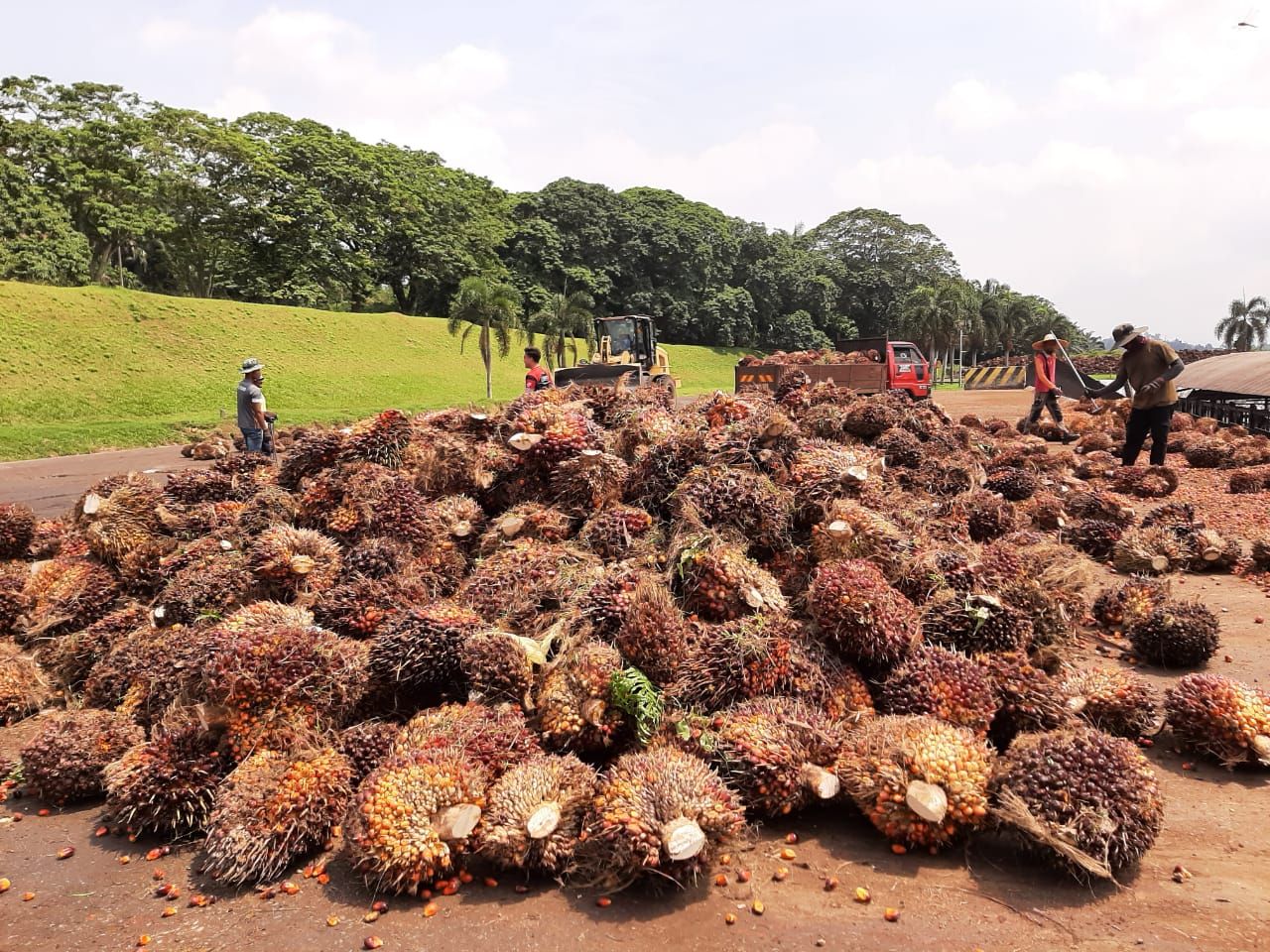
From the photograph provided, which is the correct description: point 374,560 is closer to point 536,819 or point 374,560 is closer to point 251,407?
point 536,819

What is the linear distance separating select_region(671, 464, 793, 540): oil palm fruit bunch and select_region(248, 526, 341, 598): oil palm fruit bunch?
2.39m

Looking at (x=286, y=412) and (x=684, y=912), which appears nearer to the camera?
(x=684, y=912)

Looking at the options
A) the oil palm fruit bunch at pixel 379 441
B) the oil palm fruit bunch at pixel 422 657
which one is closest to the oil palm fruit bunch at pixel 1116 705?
the oil palm fruit bunch at pixel 422 657

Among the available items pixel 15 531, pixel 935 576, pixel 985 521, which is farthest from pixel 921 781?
pixel 15 531

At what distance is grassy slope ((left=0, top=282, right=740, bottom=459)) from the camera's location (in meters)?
24.8

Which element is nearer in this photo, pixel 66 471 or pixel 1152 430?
pixel 1152 430

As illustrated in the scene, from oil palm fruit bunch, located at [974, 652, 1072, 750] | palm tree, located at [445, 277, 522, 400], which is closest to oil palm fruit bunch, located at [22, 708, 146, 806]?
oil palm fruit bunch, located at [974, 652, 1072, 750]

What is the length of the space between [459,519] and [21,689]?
317 centimetres

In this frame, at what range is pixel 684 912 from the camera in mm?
3014

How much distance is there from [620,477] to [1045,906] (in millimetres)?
3585

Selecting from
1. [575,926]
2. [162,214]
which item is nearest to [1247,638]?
[575,926]

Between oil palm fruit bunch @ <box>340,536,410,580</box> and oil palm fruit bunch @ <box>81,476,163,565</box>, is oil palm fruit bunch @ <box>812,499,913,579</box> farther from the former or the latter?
oil palm fruit bunch @ <box>81,476,163,565</box>

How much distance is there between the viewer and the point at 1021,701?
3865 millimetres

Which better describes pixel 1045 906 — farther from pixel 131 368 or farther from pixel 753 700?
pixel 131 368
